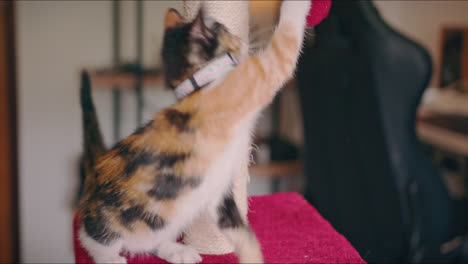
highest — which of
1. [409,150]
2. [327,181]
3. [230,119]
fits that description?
[230,119]

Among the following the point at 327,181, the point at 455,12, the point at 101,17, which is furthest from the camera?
the point at 327,181

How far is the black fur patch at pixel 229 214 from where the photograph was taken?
13.7 inches

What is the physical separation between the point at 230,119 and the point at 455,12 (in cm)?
35

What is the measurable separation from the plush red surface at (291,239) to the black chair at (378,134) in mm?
95

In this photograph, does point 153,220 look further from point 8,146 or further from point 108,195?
point 8,146

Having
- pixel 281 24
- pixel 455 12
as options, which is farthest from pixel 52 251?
pixel 455 12

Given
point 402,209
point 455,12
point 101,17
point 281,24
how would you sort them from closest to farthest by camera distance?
1. point 281,24
2. point 101,17
3. point 455,12
4. point 402,209

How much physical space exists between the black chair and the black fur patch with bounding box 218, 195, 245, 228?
25 cm

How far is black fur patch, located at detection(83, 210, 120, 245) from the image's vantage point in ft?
1.15

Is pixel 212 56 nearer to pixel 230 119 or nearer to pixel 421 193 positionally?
pixel 230 119

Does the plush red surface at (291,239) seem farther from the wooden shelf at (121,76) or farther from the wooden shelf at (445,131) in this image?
the wooden shelf at (445,131)

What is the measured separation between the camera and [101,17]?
39cm

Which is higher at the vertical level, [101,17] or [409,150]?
[101,17]

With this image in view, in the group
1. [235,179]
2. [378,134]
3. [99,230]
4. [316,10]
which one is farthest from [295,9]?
[378,134]
